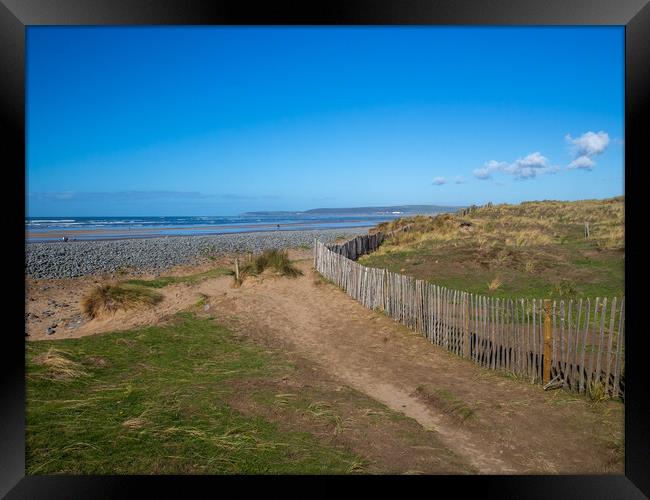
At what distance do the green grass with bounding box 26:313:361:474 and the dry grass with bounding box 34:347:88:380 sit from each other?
0.01 meters

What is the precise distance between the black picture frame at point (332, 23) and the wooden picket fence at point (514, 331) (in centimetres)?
112

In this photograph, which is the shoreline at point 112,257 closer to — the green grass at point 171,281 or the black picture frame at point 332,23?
the green grass at point 171,281

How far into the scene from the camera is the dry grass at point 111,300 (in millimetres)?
10867

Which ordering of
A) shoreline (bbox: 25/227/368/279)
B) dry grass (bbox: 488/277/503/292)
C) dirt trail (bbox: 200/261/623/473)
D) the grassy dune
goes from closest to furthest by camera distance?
dirt trail (bbox: 200/261/623/473) < the grassy dune < dry grass (bbox: 488/277/503/292) < shoreline (bbox: 25/227/368/279)

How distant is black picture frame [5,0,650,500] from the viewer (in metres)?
3.42

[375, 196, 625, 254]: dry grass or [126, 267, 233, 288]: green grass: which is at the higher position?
[375, 196, 625, 254]: dry grass

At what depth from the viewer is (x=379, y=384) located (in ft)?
21.0

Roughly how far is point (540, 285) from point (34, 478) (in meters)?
11.9

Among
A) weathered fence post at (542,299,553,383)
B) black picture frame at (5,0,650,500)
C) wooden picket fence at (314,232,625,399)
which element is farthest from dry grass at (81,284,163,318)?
weathered fence post at (542,299,553,383)

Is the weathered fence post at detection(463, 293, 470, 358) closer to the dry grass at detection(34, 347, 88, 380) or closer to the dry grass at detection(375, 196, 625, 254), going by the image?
the dry grass at detection(34, 347, 88, 380)

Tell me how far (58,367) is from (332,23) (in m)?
5.16

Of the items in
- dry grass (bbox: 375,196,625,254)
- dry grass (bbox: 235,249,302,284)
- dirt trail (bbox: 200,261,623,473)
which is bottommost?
dirt trail (bbox: 200,261,623,473)

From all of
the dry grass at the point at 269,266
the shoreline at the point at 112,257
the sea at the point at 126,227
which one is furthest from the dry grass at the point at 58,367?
the sea at the point at 126,227

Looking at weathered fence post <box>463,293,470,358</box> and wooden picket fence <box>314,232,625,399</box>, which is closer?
wooden picket fence <box>314,232,625,399</box>
